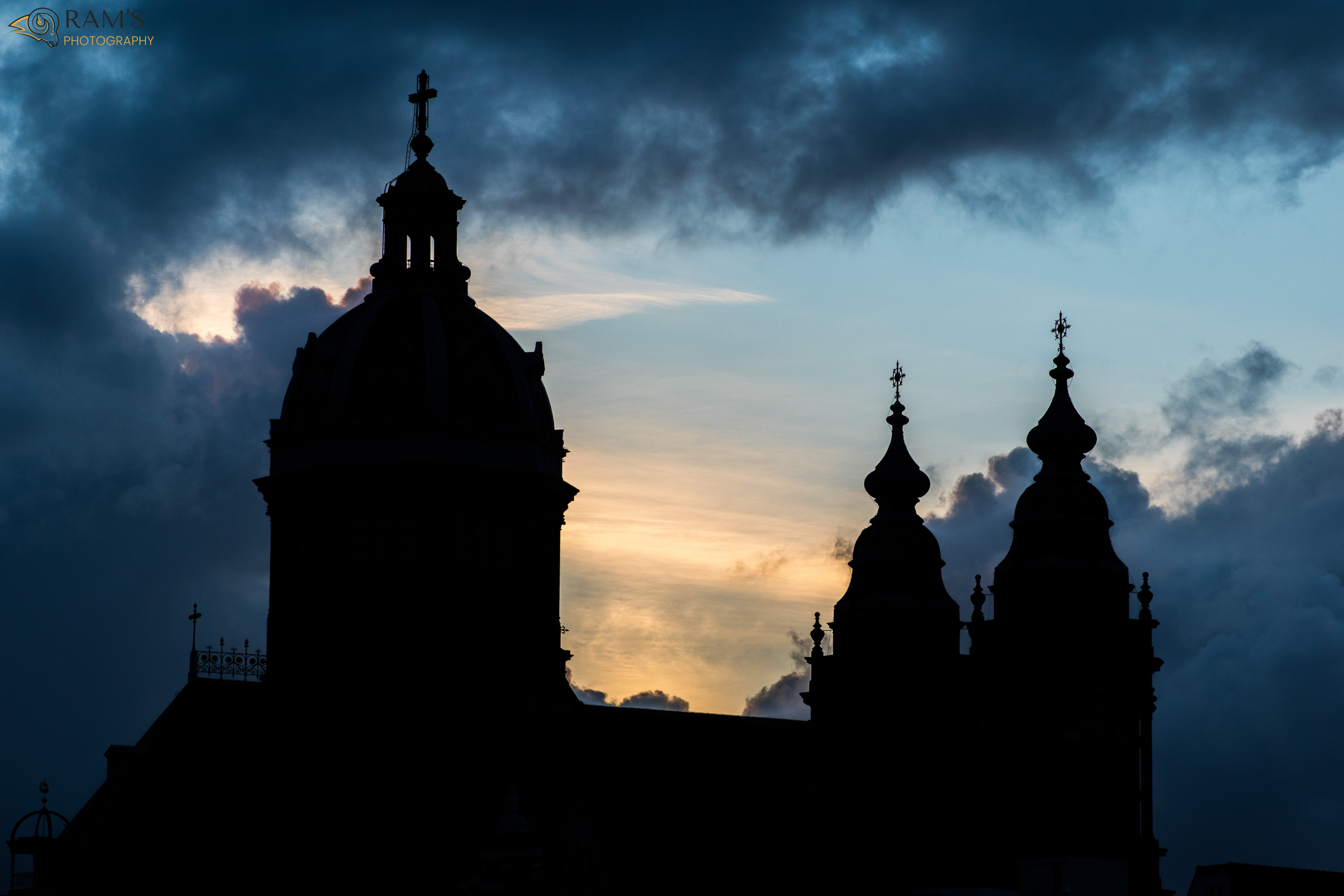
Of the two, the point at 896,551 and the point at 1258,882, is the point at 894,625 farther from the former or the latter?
the point at 1258,882

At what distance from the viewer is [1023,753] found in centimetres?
9219

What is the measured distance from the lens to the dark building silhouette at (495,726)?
8100 cm

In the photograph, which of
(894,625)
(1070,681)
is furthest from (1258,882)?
(894,625)

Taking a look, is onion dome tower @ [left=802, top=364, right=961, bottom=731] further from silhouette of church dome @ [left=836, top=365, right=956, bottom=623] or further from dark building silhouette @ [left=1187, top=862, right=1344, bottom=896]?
dark building silhouette @ [left=1187, top=862, right=1344, bottom=896]

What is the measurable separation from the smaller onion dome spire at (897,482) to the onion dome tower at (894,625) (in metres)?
0.03

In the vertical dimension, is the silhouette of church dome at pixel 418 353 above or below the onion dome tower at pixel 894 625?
above

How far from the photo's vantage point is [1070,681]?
91.6 metres

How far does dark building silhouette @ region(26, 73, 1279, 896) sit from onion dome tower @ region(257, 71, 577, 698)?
0.09 metres

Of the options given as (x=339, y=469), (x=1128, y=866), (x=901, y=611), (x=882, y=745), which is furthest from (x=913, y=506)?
(x=339, y=469)

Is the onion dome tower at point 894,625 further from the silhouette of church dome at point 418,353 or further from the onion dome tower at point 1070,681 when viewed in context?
the silhouette of church dome at point 418,353

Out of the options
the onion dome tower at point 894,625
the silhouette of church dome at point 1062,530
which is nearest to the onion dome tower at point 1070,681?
the silhouette of church dome at point 1062,530

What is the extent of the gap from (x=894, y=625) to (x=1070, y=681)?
1249cm

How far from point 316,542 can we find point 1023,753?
26.2 m

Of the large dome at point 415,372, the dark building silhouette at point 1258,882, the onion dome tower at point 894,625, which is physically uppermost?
the large dome at point 415,372
